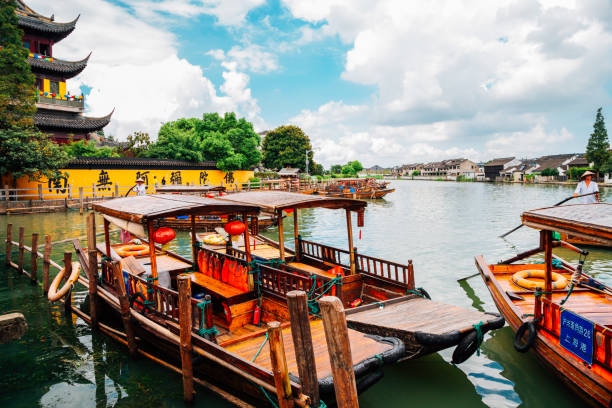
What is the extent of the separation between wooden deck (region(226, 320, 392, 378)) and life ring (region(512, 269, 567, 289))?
166 inches

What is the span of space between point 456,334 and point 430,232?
15.8 meters

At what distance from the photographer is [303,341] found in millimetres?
3469

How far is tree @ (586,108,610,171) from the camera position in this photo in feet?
169

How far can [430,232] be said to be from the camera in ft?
66.0

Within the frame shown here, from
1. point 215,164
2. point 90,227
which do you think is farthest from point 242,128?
point 90,227

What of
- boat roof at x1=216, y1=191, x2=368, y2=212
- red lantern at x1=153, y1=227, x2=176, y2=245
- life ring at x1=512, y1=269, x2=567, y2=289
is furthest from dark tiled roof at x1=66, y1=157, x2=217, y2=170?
life ring at x1=512, y1=269, x2=567, y2=289

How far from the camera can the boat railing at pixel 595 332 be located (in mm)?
4236

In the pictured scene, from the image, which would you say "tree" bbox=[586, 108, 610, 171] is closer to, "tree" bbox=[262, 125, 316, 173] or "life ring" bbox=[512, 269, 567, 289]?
"tree" bbox=[262, 125, 316, 173]

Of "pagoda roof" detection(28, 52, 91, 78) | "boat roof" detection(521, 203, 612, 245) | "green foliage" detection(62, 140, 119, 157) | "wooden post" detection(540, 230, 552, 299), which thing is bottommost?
"wooden post" detection(540, 230, 552, 299)

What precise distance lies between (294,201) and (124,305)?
3.39m

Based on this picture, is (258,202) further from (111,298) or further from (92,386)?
(92,386)

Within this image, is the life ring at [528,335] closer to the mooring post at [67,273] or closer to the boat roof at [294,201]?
the boat roof at [294,201]

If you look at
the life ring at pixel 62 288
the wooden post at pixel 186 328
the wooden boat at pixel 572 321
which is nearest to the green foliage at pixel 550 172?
the wooden boat at pixel 572 321

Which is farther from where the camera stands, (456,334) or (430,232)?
(430,232)
